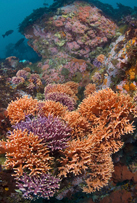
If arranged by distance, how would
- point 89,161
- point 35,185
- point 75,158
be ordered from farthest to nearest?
point 89,161, point 75,158, point 35,185

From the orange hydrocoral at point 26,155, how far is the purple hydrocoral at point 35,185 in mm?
111

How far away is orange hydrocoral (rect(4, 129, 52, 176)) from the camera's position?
231 centimetres

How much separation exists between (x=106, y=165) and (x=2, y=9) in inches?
5575

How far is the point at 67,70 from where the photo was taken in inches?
357

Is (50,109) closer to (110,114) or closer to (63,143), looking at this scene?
(63,143)

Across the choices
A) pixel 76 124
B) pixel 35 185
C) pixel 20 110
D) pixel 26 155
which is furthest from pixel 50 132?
pixel 20 110

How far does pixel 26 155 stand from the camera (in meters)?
2.38

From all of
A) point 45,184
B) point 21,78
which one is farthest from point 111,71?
point 21,78

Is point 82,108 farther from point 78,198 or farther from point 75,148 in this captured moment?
point 78,198

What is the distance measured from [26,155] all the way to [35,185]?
1.81 feet

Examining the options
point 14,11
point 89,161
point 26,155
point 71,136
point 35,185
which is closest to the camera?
point 35,185

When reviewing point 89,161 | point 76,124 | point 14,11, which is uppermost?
point 14,11

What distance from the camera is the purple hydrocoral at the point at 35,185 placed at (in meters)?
2.22

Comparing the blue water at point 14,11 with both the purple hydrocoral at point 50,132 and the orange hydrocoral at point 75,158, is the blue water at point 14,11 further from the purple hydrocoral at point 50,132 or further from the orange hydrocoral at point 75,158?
the orange hydrocoral at point 75,158
